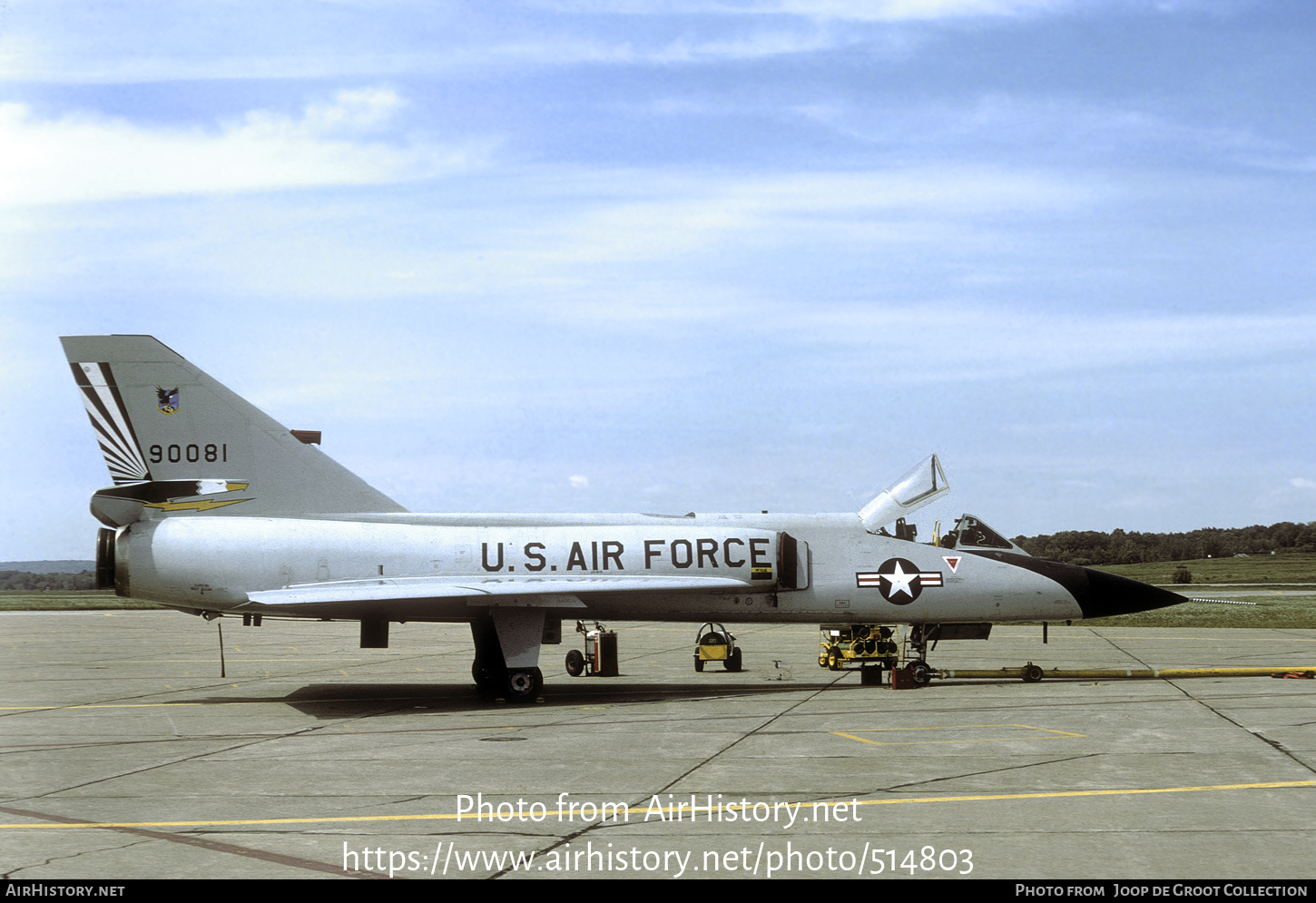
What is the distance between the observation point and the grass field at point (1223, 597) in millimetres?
40125

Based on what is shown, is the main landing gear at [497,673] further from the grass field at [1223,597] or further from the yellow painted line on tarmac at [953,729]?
the grass field at [1223,597]

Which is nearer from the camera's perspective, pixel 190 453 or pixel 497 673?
pixel 497 673

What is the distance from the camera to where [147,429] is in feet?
57.8

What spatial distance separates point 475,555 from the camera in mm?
17719

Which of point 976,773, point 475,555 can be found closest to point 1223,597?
point 475,555

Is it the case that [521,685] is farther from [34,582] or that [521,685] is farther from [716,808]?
[34,582]

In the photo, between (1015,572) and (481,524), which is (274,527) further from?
(1015,572)

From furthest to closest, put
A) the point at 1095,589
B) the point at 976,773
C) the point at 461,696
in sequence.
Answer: the point at 1095,589
the point at 461,696
the point at 976,773

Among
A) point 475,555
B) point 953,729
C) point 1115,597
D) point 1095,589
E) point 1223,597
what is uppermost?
point 475,555

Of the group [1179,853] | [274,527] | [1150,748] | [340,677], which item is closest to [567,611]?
[274,527]

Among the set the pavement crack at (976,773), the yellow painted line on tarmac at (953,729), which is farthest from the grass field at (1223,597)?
the pavement crack at (976,773)

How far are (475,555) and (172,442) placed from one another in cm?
507

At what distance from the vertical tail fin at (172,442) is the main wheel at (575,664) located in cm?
626

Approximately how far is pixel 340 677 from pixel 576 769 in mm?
12798
